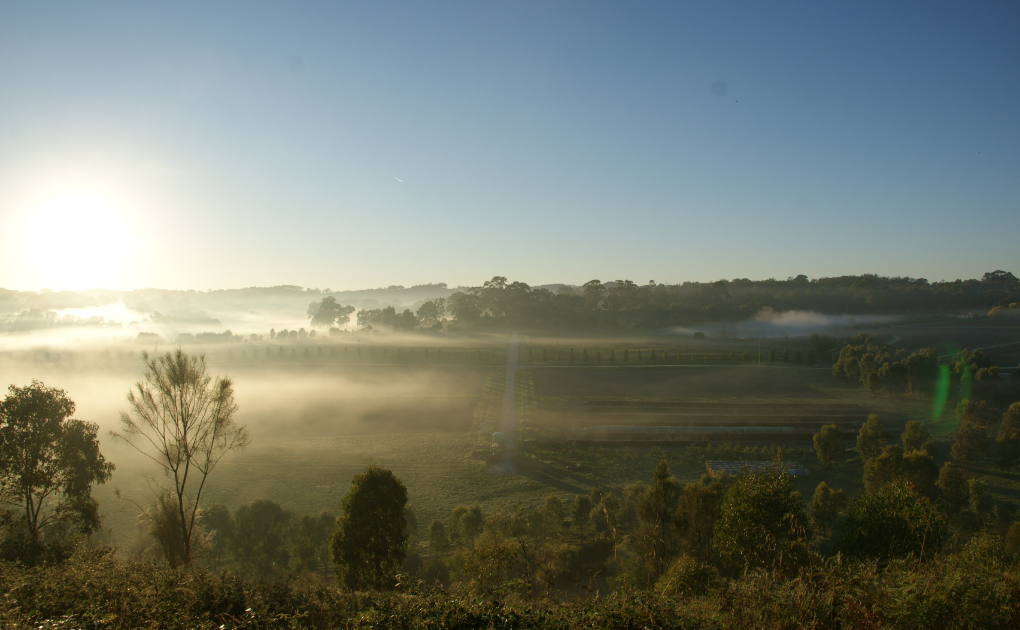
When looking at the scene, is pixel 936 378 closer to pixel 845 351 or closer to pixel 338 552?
pixel 845 351

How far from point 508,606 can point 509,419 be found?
60.3 feet

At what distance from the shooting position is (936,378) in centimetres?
2730

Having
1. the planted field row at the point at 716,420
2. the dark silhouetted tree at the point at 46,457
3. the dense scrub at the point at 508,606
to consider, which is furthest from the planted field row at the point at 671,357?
the dense scrub at the point at 508,606

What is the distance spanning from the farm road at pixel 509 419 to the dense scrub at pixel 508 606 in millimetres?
11529

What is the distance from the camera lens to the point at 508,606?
12.8 ft

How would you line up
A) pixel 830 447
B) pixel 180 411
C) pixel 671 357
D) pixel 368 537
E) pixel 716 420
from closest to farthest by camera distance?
pixel 368 537 → pixel 180 411 → pixel 830 447 → pixel 716 420 → pixel 671 357

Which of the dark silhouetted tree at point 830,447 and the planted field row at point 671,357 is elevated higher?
the planted field row at point 671,357

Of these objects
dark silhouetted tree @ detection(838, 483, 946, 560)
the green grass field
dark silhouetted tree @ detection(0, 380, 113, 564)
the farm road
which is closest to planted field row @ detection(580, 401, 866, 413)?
the green grass field

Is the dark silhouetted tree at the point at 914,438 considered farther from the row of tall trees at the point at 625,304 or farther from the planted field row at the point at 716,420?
the row of tall trees at the point at 625,304

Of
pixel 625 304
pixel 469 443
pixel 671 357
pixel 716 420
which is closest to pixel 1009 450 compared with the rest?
pixel 716 420

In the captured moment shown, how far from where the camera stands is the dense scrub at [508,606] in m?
3.70

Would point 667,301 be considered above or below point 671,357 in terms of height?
above

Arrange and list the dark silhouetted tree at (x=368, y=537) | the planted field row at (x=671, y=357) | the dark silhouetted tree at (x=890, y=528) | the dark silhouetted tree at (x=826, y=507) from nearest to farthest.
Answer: the dark silhouetted tree at (x=890, y=528) < the dark silhouetted tree at (x=368, y=537) < the dark silhouetted tree at (x=826, y=507) < the planted field row at (x=671, y=357)

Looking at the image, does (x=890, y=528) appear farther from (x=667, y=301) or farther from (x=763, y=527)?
(x=667, y=301)
